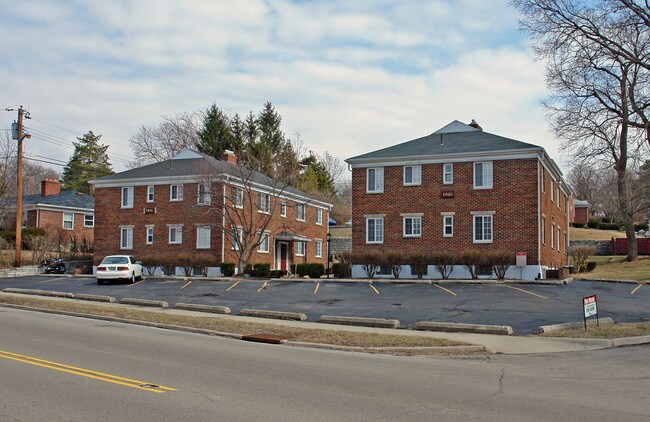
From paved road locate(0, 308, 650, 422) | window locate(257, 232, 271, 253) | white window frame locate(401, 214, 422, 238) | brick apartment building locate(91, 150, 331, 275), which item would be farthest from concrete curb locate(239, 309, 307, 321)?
window locate(257, 232, 271, 253)

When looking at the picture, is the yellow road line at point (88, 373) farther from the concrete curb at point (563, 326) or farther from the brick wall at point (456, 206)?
the brick wall at point (456, 206)

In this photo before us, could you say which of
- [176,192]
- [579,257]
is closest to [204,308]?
[176,192]

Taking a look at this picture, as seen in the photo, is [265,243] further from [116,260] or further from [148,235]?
[116,260]

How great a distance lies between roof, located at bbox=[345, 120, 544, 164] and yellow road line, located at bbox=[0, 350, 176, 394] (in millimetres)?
27530

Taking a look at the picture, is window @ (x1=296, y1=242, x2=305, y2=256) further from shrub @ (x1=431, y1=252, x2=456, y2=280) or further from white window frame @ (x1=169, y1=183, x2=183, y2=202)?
shrub @ (x1=431, y1=252, x2=456, y2=280)

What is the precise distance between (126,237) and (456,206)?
77.8 feet

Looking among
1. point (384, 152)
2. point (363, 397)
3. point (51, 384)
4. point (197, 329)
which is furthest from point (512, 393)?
point (384, 152)

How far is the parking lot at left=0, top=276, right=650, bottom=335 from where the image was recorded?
20.2 meters

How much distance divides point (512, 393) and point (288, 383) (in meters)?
3.44

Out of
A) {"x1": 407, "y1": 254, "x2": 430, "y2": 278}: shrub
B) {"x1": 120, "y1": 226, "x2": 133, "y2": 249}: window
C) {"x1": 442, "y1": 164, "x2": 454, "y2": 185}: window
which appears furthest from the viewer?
{"x1": 120, "y1": 226, "x2": 133, "y2": 249}: window

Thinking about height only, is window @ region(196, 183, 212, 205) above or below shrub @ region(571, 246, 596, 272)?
above

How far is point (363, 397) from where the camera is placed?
8.91m

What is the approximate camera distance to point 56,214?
5619 centimetres

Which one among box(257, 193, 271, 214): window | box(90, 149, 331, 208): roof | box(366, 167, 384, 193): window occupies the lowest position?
box(257, 193, 271, 214): window
